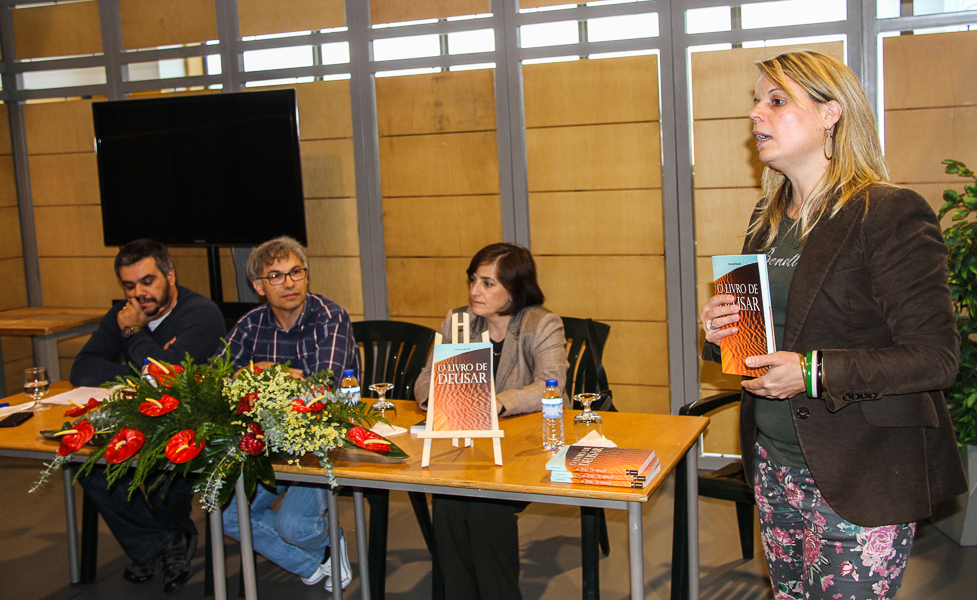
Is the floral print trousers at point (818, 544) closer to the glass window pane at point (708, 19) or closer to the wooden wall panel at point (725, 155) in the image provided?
the wooden wall panel at point (725, 155)

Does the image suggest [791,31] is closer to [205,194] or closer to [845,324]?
[845,324]

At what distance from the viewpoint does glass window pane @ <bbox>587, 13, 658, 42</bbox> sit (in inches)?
173

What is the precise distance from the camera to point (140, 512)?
3.36m

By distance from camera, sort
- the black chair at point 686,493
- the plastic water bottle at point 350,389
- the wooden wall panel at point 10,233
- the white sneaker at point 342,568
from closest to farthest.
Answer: the plastic water bottle at point 350,389, the black chair at point 686,493, the white sneaker at point 342,568, the wooden wall panel at point 10,233

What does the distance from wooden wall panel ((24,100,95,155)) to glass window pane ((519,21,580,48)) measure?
3.09m

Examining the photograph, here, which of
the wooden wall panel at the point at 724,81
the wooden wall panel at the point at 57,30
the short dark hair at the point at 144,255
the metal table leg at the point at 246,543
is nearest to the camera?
the metal table leg at the point at 246,543

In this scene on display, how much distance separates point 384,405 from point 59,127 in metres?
4.28

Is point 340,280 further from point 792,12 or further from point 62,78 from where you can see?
point 792,12

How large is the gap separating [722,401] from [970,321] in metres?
1.11

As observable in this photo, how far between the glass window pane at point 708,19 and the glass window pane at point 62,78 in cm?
396

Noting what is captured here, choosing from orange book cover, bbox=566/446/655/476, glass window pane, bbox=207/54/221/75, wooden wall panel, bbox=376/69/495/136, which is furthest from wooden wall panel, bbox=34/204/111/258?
orange book cover, bbox=566/446/655/476

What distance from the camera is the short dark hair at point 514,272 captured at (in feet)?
10.3

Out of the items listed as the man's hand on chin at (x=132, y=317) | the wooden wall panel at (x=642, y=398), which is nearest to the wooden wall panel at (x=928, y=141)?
the wooden wall panel at (x=642, y=398)

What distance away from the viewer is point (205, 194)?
197 inches
